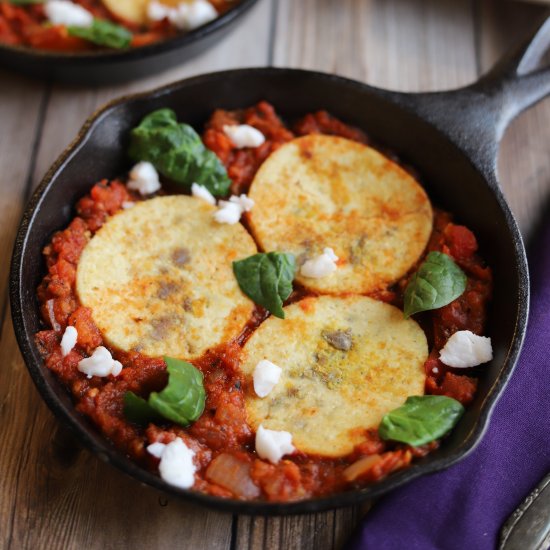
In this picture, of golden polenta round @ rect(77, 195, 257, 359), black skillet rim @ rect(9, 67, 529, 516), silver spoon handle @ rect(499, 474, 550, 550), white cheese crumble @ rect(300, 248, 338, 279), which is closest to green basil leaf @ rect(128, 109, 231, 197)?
golden polenta round @ rect(77, 195, 257, 359)

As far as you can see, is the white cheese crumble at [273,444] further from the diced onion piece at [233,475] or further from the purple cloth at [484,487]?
the purple cloth at [484,487]

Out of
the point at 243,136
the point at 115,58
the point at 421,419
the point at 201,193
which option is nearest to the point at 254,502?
the point at 421,419

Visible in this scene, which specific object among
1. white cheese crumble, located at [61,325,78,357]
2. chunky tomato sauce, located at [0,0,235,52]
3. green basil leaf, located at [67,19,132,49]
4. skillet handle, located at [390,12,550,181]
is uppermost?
skillet handle, located at [390,12,550,181]

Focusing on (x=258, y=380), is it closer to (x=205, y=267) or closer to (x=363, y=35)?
(x=205, y=267)

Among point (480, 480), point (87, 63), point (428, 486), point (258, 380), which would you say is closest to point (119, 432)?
point (258, 380)

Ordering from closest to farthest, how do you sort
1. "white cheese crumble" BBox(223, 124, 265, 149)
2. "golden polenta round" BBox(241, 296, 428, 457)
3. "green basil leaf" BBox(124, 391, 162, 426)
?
"green basil leaf" BBox(124, 391, 162, 426), "golden polenta round" BBox(241, 296, 428, 457), "white cheese crumble" BBox(223, 124, 265, 149)

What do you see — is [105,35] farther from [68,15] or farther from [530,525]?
[530,525]

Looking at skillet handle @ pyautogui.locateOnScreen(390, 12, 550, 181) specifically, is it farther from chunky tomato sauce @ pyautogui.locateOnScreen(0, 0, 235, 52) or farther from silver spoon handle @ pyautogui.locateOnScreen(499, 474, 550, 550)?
chunky tomato sauce @ pyautogui.locateOnScreen(0, 0, 235, 52)
